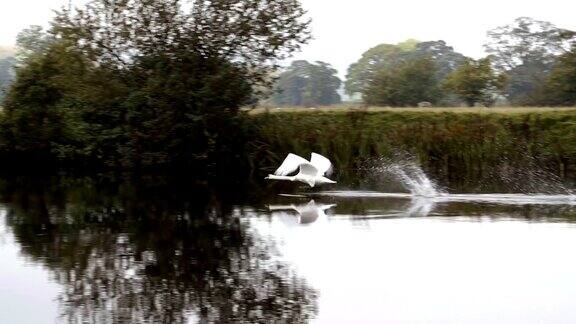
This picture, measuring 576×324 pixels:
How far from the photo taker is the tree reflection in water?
743 cm

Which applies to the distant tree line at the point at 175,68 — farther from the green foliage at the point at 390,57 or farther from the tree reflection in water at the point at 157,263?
the green foliage at the point at 390,57

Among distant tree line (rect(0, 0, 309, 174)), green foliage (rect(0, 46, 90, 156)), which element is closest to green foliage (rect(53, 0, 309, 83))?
distant tree line (rect(0, 0, 309, 174))

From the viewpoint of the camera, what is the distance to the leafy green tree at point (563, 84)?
33.3m

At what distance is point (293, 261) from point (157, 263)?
1449mm

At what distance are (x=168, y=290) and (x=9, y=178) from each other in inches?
638

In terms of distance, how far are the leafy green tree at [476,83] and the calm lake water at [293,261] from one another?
1859 centimetres

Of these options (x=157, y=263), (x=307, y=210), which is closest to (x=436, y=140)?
(x=307, y=210)

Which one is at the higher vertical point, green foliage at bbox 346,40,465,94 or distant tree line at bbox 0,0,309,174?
green foliage at bbox 346,40,465,94

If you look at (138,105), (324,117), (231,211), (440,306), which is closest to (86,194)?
(231,211)

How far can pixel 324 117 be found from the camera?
2461 centimetres

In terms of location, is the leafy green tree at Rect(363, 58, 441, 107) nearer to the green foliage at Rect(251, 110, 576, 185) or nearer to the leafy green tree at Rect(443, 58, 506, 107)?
the leafy green tree at Rect(443, 58, 506, 107)

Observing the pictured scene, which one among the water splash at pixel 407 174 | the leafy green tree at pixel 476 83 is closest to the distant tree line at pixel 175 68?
the water splash at pixel 407 174

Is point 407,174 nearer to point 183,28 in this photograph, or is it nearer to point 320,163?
point 320,163

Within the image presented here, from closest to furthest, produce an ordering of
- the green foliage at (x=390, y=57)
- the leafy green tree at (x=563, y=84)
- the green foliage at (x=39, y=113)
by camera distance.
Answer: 1. the green foliage at (x=39, y=113)
2. the leafy green tree at (x=563, y=84)
3. the green foliage at (x=390, y=57)
